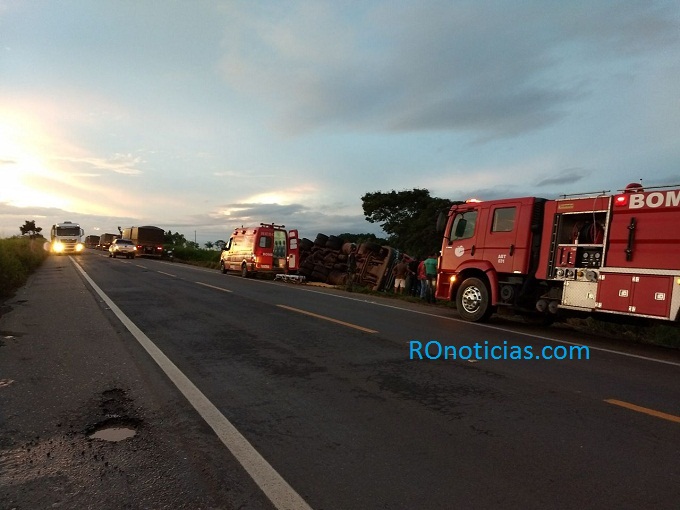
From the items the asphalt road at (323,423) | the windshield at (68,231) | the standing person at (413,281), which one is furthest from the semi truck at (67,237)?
the asphalt road at (323,423)

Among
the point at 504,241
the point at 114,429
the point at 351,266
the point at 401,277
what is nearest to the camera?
the point at 114,429

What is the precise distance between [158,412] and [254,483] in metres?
1.77

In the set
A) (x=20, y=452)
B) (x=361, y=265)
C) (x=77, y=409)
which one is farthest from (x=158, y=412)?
(x=361, y=265)

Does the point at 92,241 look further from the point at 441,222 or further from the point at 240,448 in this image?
the point at 240,448

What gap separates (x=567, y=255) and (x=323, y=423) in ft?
23.9

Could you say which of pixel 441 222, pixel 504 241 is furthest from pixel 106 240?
pixel 504 241

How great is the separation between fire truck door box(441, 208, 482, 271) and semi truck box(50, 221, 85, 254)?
39.5 meters

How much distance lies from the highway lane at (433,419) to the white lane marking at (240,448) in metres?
Result: 0.09

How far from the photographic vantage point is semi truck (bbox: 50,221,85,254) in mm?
42375

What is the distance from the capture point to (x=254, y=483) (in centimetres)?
342

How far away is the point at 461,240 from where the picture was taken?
11945 millimetres

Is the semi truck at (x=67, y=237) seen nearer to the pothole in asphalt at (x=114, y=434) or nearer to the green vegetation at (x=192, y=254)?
the green vegetation at (x=192, y=254)

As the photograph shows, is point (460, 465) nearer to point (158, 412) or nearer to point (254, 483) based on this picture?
point (254, 483)

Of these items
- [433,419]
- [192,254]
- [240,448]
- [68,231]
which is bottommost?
[240,448]
